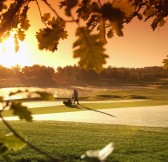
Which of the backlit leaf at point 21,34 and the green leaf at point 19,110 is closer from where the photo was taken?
the green leaf at point 19,110

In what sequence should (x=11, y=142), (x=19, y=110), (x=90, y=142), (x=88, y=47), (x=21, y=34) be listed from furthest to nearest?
(x=90, y=142) → (x=21, y=34) → (x=11, y=142) → (x=19, y=110) → (x=88, y=47)

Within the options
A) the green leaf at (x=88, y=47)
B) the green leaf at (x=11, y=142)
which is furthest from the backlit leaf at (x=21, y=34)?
the green leaf at (x=88, y=47)

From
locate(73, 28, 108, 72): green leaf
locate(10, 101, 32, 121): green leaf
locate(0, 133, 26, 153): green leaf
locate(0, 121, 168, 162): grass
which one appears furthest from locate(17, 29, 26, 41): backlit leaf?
locate(0, 121, 168, 162): grass

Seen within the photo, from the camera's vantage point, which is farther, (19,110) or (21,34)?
(21,34)

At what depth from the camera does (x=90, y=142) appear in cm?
1148

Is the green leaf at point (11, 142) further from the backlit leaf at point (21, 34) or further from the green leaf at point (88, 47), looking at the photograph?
the backlit leaf at point (21, 34)

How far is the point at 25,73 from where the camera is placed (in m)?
130

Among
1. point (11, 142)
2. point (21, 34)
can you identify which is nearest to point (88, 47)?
point (11, 142)

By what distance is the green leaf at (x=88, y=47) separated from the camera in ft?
2.96

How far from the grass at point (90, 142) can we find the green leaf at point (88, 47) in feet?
27.1

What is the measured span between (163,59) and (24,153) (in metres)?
6.39

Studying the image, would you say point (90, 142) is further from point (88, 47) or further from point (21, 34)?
point (88, 47)

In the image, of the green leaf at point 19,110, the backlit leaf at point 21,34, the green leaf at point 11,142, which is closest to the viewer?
the green leaf at point 19,110

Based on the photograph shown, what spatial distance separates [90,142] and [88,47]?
35.2 ft
